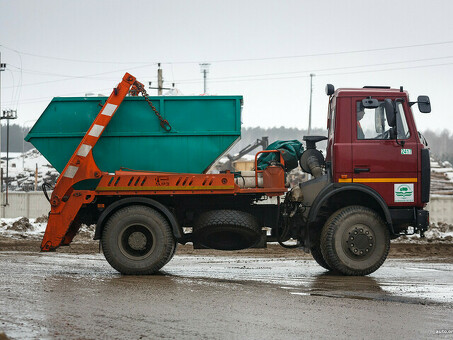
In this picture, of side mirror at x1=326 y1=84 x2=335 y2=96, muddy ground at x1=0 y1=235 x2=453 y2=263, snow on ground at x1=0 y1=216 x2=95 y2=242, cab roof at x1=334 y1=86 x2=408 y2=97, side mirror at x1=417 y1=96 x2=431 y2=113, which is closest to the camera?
side mirror at x1=417 y1=96 x2=431 y2=113

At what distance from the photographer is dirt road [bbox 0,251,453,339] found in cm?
664

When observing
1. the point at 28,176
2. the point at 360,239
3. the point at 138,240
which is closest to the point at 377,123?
the point at 360,239

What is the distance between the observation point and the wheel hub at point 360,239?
11.0m

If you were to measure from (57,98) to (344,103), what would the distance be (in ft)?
15.3

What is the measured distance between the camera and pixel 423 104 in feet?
35.1

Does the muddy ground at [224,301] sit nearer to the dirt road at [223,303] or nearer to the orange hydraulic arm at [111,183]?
the dirt road at [223,303]

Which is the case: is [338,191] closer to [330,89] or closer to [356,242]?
[356,242]

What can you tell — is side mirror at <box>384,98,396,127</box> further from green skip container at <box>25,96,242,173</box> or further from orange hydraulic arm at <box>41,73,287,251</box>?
green skip container at <box>25,96,242,173</box>

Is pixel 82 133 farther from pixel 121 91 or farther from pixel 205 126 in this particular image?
pixel 205 126

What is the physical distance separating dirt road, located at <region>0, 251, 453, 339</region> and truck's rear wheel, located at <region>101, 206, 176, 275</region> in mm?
275

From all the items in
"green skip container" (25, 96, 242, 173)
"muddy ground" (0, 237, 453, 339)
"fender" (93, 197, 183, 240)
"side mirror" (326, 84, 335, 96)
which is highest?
"side mirror" (326, 84, 335, 96)

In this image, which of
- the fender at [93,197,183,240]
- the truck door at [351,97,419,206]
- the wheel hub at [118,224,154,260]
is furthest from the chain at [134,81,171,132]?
the truck door at [351,97,419,206]

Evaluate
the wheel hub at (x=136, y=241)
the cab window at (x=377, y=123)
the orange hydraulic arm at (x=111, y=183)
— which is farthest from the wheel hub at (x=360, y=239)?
the wheel hub at (x=136, y=241)

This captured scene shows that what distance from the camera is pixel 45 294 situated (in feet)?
28.5
